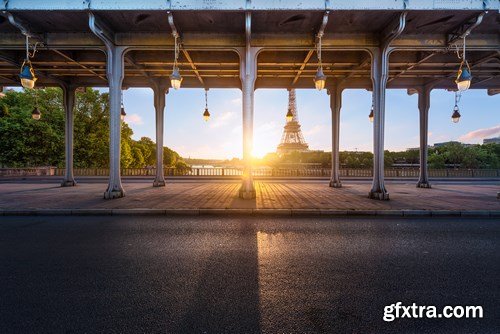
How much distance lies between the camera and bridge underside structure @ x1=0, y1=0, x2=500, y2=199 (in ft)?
27.8

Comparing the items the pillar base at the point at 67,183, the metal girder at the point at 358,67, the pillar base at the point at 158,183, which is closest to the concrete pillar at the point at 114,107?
the pillar base at the point at 158,183

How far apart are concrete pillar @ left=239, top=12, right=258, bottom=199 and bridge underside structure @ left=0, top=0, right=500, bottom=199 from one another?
1.6 inches

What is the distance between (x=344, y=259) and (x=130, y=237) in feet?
14.3

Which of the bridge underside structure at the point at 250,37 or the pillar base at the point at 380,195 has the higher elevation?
the bridge underside structure at the point at 250,37

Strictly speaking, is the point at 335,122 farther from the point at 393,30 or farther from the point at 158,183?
the point at 158,183

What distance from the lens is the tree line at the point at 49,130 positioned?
2552 centimetres

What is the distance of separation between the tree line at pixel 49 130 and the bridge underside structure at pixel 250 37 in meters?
16.4

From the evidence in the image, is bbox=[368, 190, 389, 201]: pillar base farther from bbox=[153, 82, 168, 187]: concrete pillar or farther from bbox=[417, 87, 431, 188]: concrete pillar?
bbox=[153, 82, 168, 187]: concrete pillar

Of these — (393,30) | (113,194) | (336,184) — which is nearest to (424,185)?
(336,184)

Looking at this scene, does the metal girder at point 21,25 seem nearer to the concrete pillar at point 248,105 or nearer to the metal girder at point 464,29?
the concrete pillar at point 248,105

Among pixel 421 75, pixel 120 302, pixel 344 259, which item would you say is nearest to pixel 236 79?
pixel 421 75

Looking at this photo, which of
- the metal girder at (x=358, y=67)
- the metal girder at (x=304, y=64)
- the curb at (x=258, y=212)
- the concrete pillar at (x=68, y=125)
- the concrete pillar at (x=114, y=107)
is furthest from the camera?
the concrete pillar at (x=68, y=125)

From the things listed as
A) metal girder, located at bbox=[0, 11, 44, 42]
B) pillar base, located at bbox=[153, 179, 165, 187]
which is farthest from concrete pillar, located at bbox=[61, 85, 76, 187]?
metal girder, located at bbox=[0, 11, 44, 42]

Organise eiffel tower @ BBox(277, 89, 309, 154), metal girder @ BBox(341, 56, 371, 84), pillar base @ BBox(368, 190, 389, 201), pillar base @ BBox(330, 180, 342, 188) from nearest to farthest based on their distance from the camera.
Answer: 1. pillar base @ BBox(368, 190, 389, 201)
2. metal girder @ BBox(341, 56, 371, 84)
3. pillar base @ BBox(330, 180, 342, 188)
4. eiffel tower @ BBox(277, 89, 309, 154)
